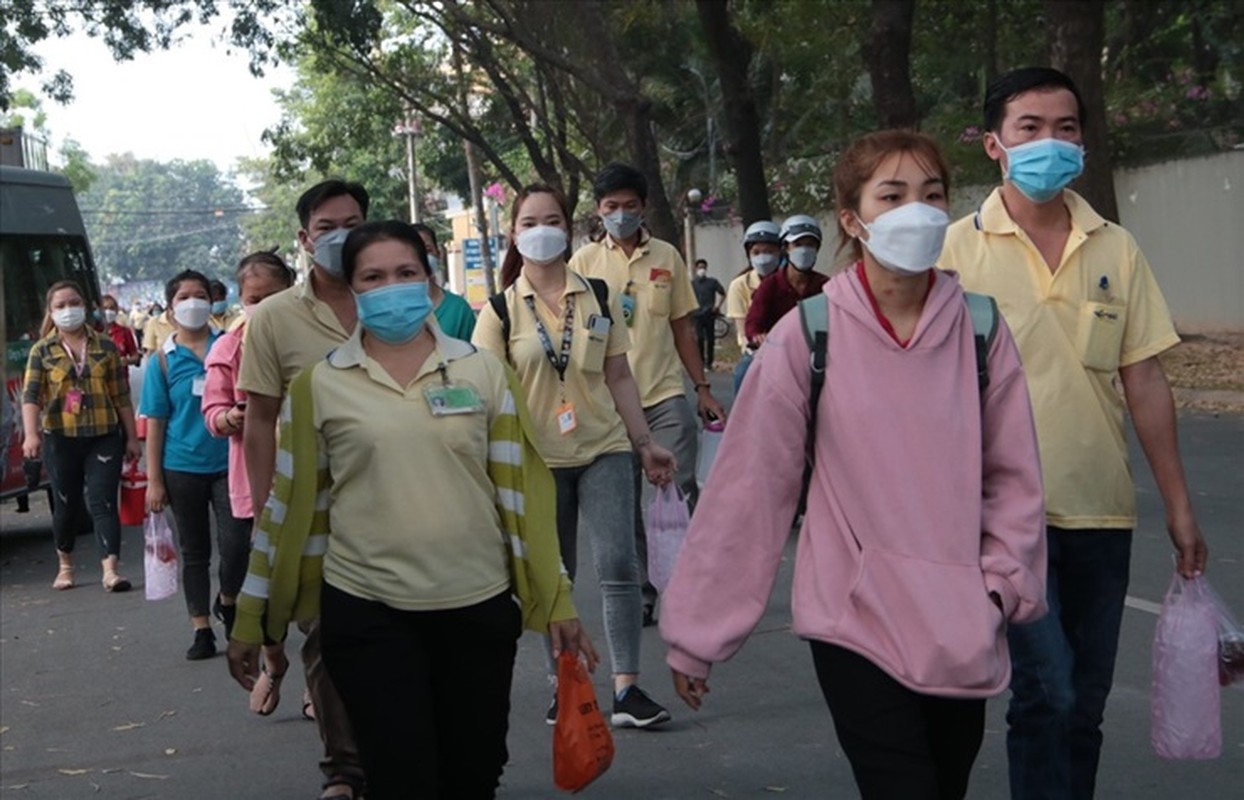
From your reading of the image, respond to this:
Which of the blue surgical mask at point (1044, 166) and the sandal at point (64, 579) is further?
the sandal at point (64, 579)

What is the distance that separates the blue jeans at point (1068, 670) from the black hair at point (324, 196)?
7.76ft

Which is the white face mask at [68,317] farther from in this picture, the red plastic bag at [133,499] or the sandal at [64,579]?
the sandal at [64,579]

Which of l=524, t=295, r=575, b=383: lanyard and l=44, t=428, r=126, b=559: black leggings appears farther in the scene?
l=44, t=428, r=126, b=559: black leggings

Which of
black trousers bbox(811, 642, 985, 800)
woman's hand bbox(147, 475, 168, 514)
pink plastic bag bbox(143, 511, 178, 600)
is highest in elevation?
woman's hand bbox(147, 475, 168, 514)

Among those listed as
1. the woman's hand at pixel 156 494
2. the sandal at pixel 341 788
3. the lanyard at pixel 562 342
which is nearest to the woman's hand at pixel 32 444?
the woman's hand at pixel 156 494

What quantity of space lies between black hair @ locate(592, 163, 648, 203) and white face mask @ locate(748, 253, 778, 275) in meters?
3.10

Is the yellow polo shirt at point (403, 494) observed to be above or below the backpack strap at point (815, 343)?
below

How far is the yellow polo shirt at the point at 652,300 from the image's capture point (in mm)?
8023

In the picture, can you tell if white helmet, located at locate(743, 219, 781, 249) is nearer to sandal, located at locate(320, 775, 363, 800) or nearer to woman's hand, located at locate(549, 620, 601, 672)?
sandal, located at locate(320, 775, 363, 800)

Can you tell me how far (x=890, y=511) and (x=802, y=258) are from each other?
6405 millimetres

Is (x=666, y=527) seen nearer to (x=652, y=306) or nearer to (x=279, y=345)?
(x=652, y=306)

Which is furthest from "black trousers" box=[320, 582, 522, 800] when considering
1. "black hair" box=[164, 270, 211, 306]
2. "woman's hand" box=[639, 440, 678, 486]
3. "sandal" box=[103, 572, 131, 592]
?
"sandal" box=[103, 572, 131, 592]

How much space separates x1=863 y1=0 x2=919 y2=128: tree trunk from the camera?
18.5m

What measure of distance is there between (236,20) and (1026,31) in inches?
541
